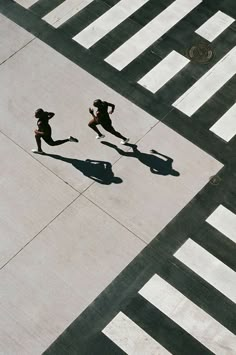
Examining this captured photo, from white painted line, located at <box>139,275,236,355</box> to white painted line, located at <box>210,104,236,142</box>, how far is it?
14.3 ft

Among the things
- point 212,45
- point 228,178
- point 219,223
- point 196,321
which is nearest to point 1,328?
point 196,321

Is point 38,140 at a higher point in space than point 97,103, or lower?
lower

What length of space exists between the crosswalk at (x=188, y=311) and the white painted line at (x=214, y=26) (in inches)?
253

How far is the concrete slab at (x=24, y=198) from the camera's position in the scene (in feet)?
38.7

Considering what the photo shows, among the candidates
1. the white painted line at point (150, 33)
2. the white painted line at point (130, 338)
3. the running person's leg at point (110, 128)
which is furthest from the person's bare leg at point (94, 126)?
the white painted line at point (130, 338)

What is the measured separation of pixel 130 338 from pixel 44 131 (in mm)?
5041

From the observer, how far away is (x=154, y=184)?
12570 mm

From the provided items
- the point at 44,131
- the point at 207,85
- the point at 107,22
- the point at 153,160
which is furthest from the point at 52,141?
the point at 107,22

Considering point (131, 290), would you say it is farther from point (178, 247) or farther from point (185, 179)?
point (185, 179)

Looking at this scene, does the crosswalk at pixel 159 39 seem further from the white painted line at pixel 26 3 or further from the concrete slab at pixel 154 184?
the concrete slab at pixel 154 184

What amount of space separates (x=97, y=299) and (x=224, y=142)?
534 cm

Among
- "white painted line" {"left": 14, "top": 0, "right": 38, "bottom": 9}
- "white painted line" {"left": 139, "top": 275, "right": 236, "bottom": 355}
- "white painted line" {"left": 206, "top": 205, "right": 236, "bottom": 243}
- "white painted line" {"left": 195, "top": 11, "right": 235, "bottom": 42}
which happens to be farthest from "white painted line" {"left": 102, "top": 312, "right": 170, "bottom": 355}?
"white painted line" {"left": 14, "top": 0, "right": 38, "bottom": 9}

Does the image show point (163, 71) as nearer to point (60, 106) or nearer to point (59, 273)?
point (60, 106)

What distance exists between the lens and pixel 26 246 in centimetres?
1167
